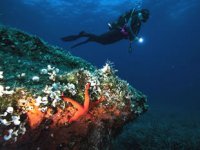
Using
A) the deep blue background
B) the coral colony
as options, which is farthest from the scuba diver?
the coral colony

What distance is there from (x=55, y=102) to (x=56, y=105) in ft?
0.15

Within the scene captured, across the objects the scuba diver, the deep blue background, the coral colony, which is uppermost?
the deep blue background

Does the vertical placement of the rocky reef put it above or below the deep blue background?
below

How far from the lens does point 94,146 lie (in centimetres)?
327

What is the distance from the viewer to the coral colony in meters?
2.44

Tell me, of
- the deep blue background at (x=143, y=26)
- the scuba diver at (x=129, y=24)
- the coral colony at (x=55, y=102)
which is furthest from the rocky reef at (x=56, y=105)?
the deep blue background at (x=143, y=26)

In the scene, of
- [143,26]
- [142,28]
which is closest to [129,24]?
[143,26]

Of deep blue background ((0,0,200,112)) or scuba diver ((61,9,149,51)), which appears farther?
deep blue background ((0,0,200,112))

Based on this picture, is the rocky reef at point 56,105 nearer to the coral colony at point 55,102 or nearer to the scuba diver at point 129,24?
the coral colony at point 55,102

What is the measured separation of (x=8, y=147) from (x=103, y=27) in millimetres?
52657

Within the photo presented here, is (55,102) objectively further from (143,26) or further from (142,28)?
(142,28)

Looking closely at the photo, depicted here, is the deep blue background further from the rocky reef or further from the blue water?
the rocky reef

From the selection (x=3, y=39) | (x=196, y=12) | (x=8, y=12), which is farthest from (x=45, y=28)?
(x=3, y=39)

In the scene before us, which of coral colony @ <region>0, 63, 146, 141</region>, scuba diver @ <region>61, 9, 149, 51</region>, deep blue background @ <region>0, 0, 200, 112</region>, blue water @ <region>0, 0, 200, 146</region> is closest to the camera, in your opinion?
coral colony @ <region>0, 63, 146, 141</region>
